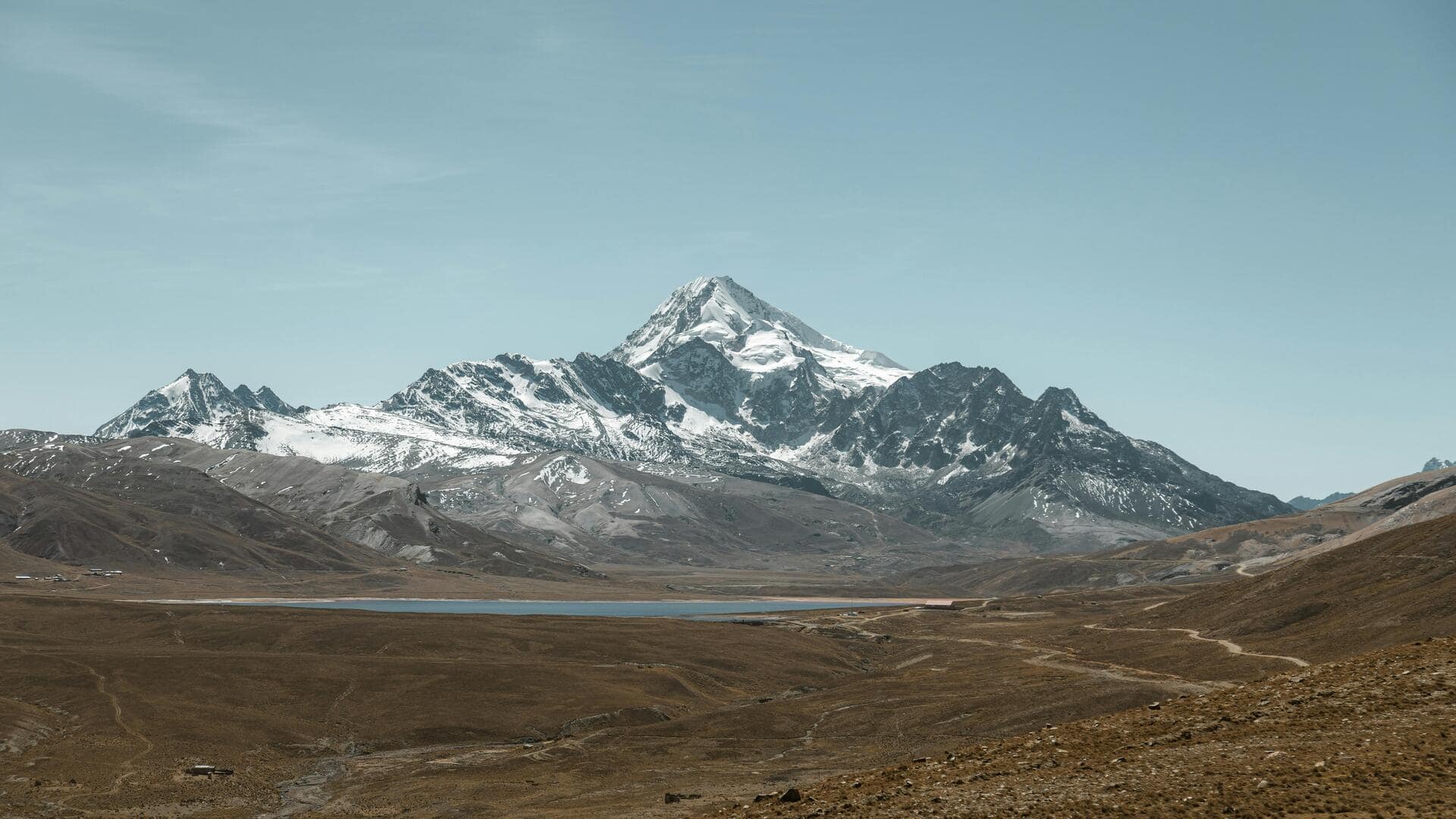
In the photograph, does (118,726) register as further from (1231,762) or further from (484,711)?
(1231,762)

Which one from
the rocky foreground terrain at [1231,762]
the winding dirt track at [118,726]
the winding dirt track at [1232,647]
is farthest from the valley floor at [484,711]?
the rocky foreground terrain at [1231,762]

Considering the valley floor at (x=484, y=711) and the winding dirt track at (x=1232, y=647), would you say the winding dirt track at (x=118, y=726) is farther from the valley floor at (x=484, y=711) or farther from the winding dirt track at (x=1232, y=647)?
the winding dirt track at (x=1232, y=647)

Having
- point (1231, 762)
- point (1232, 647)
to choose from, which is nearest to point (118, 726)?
point (1231, 762)

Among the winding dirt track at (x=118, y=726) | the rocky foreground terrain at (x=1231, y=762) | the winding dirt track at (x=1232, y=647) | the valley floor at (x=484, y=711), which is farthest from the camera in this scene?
the winding dirt track at (x=1232, y=647)

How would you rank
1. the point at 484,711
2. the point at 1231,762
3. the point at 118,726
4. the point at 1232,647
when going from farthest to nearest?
1. the point at 1232,647
2. the point at 484,711
3. the point at 118,726
4. the point at 1231,762

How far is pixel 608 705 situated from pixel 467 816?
54161 millimetres

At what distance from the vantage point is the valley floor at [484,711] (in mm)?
87500

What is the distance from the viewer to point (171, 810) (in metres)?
83.0

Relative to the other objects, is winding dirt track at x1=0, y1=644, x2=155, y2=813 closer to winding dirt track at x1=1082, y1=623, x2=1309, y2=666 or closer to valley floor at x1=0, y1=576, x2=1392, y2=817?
valley floor at x1=0, y1=576, x2=1392, y2=817

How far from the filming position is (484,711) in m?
126

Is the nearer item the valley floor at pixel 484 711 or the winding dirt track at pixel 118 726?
the valley floor at pixel 484 711

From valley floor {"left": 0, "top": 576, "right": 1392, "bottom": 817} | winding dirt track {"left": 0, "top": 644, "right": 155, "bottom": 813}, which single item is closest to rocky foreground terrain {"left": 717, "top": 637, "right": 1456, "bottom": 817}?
valley floor {"left": 0, "top": 576, "right": 1392, "bottom": 817}

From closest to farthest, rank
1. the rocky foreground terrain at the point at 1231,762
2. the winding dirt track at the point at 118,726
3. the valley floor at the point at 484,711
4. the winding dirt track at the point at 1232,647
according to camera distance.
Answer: the rocky foreground terrain at the point at 1231,762 → the valley floor at the point at 484,711 → the winding dirt track at the point at 118,726 → the winding dirt track at the point at 1232,647

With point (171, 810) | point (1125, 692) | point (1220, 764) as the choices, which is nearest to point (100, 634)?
point (171, 810)
